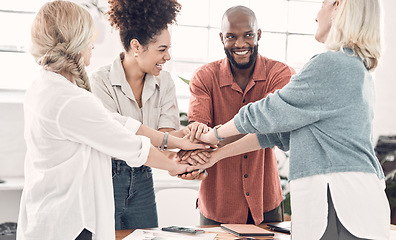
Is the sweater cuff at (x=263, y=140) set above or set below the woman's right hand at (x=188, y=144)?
above

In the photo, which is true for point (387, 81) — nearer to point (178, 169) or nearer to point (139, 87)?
point (178, 169)

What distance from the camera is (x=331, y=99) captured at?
61.7 inches

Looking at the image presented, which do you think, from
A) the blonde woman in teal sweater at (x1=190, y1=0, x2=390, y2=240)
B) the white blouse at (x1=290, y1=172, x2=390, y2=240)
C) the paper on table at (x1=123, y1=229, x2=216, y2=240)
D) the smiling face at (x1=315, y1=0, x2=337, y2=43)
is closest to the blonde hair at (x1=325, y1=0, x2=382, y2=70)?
the blonde woman in teal sweater at (x1=190, y1=0, x2=390, y2=240)

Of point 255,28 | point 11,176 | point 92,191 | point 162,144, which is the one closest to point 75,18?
point 92,191

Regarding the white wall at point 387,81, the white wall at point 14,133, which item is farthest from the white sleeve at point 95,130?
the white wall at point 387,81

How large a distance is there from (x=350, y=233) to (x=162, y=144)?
1.09 metres

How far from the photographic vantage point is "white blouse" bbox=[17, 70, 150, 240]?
154 centimetres

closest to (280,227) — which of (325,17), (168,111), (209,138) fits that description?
(209,138)

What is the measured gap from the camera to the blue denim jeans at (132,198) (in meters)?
2.14

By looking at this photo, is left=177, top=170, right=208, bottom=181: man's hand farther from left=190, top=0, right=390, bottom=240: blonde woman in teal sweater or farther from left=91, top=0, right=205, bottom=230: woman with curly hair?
left=190, top=0, right=390, bottom=240: blonde woman in teal sweater

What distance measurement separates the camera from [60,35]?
5.26 feet

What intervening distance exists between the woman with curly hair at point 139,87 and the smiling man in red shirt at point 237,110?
0.19 m

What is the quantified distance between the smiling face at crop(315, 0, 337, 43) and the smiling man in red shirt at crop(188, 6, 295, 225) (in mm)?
586

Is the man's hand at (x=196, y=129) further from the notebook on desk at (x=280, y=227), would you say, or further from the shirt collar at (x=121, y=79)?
the notebook on desk at (x=280, y=227)
